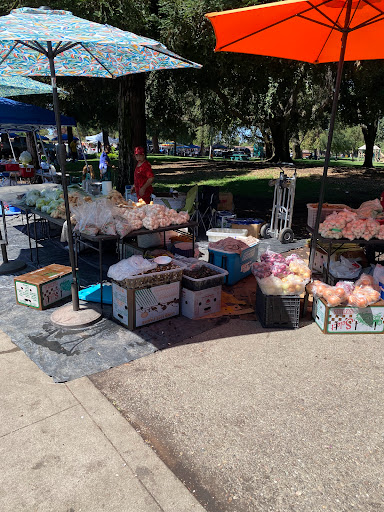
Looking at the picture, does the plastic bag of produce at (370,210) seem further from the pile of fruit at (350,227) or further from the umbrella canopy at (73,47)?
the umbrella canopy at (73,47)

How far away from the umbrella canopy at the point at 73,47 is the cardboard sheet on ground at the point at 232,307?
123 inches

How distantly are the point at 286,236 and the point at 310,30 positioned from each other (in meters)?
4.40

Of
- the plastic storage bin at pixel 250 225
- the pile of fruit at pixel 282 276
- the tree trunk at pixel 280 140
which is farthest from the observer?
the tree trunk at pixel 280 140

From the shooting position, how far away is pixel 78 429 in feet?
10.1

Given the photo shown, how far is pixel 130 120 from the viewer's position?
12.8 m

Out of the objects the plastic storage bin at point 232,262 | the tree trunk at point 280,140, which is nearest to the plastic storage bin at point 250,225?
the plastic storage bin at point 232,262

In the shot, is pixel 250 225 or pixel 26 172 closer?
pixel 250 225

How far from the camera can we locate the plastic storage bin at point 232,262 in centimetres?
609

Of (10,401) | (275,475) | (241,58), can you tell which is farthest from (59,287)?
(241,58)

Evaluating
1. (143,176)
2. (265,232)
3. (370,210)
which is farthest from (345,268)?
(143,176)

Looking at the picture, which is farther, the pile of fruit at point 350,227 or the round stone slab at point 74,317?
the pile of fruit at point 350,227

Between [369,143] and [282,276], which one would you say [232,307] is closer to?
[282,276]

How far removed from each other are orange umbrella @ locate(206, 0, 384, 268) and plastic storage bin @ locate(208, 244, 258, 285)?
3.69 ft

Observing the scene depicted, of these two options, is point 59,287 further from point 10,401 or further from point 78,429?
point 78,429
